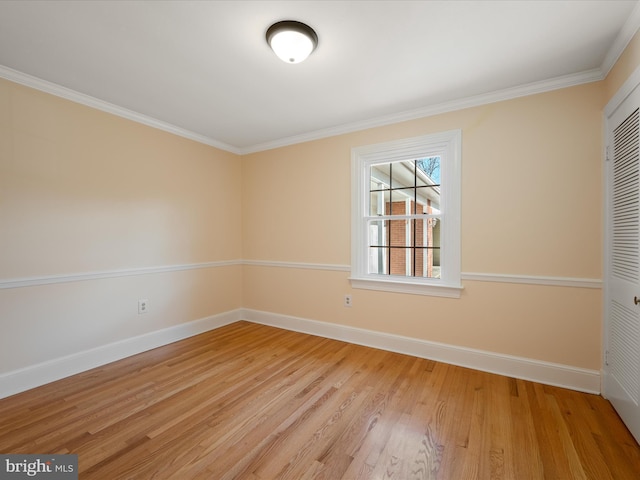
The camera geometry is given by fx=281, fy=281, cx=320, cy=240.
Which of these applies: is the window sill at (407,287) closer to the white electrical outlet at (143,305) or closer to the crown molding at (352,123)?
the crown molding at (352,123)

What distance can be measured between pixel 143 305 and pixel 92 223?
1.00m

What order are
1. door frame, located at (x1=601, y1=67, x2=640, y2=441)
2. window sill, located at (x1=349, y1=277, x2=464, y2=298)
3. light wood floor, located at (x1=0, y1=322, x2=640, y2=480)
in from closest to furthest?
light wood floor, located at (x1=0, y1=322, x2=640, y2=480) → door frame, located at (x1=601, y1=67, x2=640, y2=441) → window sill, located at (x1=349, y1=277, x2=464, y2=298)

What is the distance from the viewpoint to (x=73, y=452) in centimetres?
163

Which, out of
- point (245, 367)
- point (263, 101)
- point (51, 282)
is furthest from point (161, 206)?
point (245, 367)

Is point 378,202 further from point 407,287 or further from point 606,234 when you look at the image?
point 606,234

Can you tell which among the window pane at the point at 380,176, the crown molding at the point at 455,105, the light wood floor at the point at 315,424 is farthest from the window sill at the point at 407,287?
the crown molding at the point at 455,105

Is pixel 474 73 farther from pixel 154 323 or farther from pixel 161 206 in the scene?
pixel 154 323

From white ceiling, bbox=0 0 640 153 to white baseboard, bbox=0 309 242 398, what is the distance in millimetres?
2371

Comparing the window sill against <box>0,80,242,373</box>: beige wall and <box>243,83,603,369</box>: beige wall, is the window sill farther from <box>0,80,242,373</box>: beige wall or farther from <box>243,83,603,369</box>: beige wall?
<box>0,80,242,373</box>: beige wall

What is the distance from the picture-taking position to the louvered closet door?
173 cm

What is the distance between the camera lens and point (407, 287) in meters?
3.01

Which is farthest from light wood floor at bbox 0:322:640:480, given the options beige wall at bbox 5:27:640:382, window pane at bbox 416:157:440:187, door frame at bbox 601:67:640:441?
window pane at bbox 416:157:440:187

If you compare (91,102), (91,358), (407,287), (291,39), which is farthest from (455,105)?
(91,358)

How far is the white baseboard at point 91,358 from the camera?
2.25 metres
